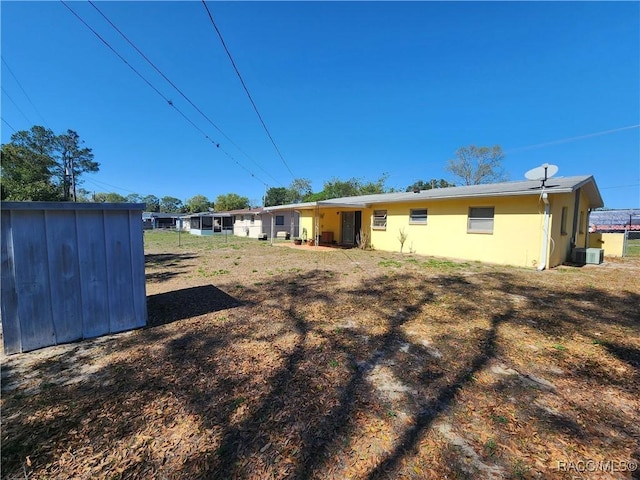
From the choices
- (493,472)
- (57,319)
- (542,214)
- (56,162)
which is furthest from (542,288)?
(56,162)

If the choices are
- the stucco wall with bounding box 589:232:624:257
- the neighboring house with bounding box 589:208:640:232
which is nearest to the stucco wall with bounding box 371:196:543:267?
the stucco wall with bounding box 589:232:624:257

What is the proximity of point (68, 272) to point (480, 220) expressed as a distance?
1168 cm

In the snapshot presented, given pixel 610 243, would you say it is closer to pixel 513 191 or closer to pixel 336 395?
pixel 513 191

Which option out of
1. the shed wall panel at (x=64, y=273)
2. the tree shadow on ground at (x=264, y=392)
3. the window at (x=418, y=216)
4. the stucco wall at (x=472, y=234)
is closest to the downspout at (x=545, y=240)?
the stucco wall at (x=472, y=234)

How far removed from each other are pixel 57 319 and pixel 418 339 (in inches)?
186

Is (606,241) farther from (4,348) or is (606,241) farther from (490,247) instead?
(4,348)

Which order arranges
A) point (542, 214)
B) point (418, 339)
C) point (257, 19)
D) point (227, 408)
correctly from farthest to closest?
point (542, 214)
point (257, 19)
point (418, 339)
point (227, 408)

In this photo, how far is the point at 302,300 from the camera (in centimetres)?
554

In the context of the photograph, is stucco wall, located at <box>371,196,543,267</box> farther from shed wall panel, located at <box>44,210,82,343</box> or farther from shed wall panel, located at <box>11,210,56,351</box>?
shed wall panel, located at <box>11,210,56,351</box>

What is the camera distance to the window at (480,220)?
10188 mm

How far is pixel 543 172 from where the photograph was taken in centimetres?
884

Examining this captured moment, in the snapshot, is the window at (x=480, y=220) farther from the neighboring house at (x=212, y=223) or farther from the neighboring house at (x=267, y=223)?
the neighboring house at (x=212, y=223)

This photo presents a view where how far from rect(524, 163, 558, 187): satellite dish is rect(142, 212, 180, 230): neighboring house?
5002 cm

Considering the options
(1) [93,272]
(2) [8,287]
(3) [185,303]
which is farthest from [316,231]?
(2) [8,287]
